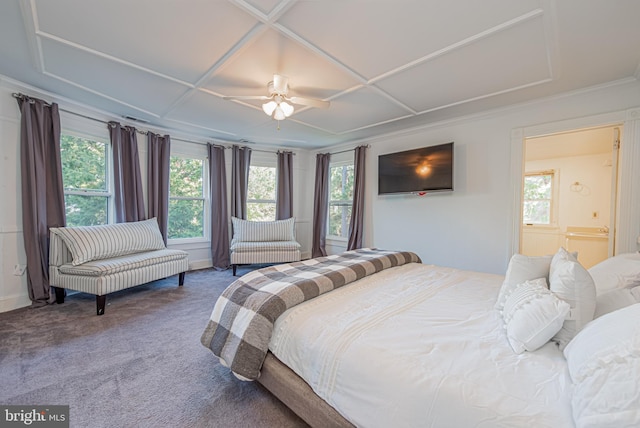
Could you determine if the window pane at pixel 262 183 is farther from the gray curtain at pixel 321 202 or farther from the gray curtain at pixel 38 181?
the gray curtain at pixel 38 181

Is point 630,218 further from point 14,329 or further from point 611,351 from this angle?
point 14,329

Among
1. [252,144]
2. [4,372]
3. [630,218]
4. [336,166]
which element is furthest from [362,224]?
[4,372]

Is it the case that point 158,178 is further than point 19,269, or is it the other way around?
point 158,178

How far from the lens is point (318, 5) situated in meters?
1.64

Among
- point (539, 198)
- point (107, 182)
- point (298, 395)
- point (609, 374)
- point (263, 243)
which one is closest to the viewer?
point (609, 374)

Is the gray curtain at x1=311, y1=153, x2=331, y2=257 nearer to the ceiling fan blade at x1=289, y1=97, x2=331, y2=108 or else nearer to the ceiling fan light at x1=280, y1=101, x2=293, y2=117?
the ceiling fan blade at x1=289, y1=97, x2=331, y2=108

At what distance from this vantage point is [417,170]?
388cm

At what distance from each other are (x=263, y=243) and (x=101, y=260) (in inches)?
85.7

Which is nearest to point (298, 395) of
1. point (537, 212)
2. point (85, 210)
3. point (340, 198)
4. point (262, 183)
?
point (85, 210)

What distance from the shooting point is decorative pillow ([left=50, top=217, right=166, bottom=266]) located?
2889 mm

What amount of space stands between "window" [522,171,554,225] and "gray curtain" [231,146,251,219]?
5.33m

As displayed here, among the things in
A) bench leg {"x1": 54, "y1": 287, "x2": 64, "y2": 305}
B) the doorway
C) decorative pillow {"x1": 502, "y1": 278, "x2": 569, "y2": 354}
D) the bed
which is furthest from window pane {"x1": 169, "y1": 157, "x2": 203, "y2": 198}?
the doorway

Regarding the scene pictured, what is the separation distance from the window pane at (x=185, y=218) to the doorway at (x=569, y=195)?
542cm

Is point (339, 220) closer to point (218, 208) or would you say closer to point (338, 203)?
point (338, 203)
